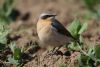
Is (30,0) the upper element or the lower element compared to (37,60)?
lower

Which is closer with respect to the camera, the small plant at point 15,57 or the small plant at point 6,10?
the small plant at point 15,57

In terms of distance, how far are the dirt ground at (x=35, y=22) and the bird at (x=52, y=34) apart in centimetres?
34

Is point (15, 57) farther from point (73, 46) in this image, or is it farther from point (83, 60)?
point (83, 60)

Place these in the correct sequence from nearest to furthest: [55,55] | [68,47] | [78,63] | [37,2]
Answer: [78,63] → [55,55] → [68,47] → [37,2]

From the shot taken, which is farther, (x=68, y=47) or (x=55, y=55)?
(x=68, y=47)

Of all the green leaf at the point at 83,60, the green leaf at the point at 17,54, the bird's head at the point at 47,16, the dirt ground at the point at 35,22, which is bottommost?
the dirt ground at the point at 35,22

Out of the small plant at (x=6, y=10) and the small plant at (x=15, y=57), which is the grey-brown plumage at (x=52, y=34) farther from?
the small plant at (x=6, y=10)

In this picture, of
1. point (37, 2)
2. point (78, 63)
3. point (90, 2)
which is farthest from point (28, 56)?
point (37, 2)

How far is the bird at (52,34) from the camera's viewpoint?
9.30m

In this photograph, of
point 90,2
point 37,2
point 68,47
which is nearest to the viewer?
point 68,47

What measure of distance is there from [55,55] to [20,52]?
0.67 meters

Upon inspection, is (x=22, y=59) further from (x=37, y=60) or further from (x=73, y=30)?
(x=73, y=30)

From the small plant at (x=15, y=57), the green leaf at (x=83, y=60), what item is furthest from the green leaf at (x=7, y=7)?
the green leaf at (x=83, y=60)

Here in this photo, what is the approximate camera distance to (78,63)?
818 cm
